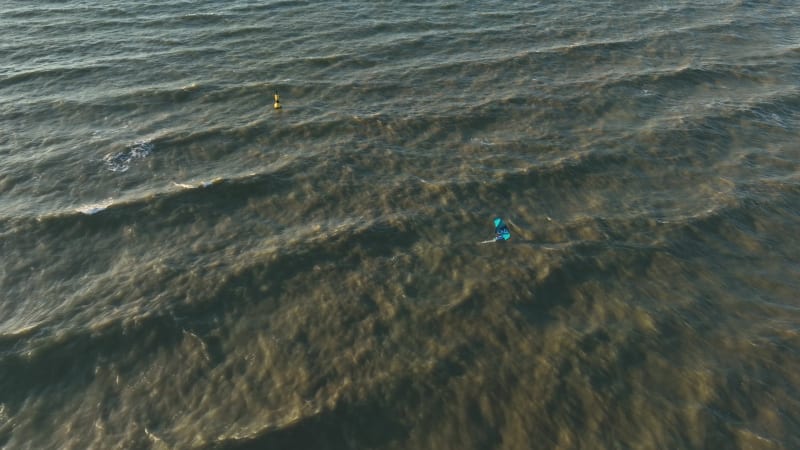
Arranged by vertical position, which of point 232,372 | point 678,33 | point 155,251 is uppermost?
point 678,33

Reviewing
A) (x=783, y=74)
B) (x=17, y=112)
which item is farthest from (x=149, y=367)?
(x=783, y=74)

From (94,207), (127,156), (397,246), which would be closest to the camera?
(397,246)

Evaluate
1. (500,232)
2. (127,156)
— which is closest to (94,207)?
(127,156)

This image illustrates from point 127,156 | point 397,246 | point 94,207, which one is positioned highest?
point 127,156

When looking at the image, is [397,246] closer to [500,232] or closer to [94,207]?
[500,232]

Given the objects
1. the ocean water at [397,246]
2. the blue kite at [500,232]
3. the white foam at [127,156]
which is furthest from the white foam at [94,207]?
the blue kite at [500,232]

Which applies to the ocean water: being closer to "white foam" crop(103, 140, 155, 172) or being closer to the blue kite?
"white foam" crop(103, 140, 155, 172)

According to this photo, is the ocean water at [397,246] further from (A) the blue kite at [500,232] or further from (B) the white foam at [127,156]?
(A) the blue kite at [500,232]

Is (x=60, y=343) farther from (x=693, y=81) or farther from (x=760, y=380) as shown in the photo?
(x=693, y=81)
